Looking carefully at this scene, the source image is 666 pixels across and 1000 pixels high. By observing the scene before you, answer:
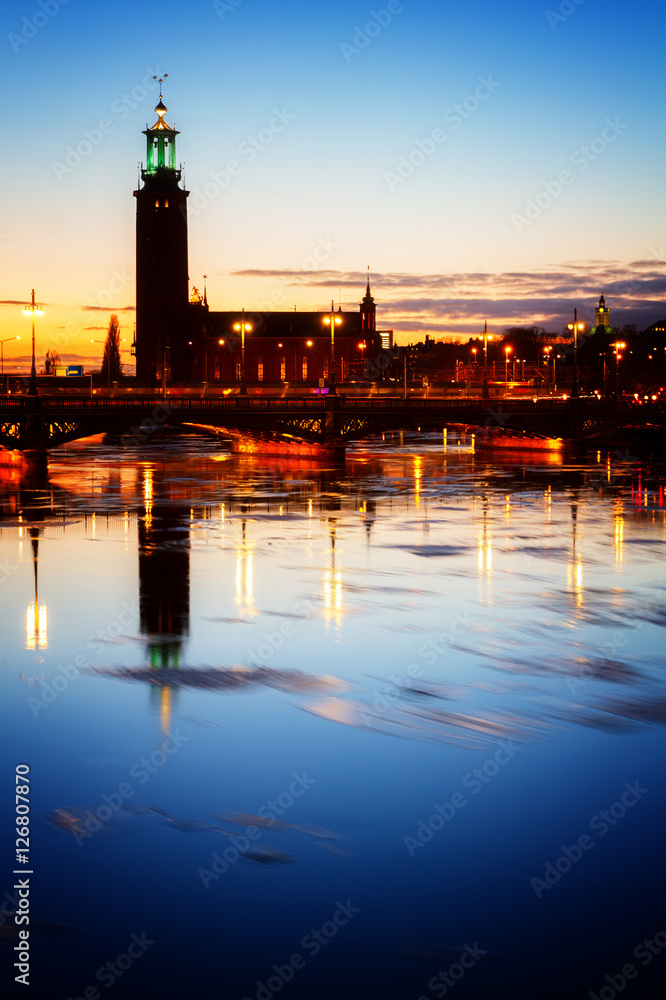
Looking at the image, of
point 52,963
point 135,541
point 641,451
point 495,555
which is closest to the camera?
point 52,963

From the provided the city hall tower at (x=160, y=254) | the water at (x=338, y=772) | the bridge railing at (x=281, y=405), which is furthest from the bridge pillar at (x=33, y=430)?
the city hall tower at (x=160, y=254)

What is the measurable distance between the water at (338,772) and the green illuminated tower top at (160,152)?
438 ft

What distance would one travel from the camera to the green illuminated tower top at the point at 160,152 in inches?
6191

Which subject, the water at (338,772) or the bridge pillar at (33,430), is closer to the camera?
the water at (338,772)

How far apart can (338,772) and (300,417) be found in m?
61.8

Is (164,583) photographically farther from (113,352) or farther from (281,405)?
(113,352)

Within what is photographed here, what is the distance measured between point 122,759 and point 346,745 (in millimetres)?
3032

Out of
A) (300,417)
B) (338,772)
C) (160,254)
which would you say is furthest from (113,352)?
(338,772)

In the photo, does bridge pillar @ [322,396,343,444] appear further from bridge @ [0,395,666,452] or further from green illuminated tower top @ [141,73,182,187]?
green illuminated tower top @ [141,73,182,187]

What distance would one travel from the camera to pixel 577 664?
2005cm

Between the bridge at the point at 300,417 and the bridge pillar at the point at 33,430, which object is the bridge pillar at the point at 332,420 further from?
the bridge pillar at the point at 33,430

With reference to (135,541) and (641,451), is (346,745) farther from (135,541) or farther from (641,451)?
(641,451)

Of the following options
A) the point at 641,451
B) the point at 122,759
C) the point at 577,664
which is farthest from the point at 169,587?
the point at 641,451

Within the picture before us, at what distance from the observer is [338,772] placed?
14.0 meters
